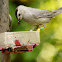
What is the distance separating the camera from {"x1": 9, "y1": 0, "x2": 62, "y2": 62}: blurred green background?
237 centimetres

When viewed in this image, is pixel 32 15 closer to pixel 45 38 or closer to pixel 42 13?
pixel 42 13

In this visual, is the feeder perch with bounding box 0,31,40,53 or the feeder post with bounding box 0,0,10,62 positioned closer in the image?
the feeder perch with bounding box 0,31,40,53

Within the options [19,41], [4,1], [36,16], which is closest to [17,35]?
[19,41]

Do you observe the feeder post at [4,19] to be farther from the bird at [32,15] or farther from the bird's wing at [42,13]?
the bird's wing at [42,13]

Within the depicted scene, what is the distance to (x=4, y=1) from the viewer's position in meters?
1.43

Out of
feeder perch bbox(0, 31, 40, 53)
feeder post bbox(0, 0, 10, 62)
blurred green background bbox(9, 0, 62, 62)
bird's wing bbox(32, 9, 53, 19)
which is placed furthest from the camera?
blurred green background bbox(9, 0, 62, 62)

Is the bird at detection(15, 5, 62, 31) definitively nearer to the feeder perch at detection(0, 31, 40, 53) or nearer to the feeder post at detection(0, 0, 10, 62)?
the feeder post at detection(0, 0, 10, 62)

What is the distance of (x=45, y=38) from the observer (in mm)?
2443

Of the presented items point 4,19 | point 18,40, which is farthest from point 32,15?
point 18,40

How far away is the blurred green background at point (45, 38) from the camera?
7.77ft

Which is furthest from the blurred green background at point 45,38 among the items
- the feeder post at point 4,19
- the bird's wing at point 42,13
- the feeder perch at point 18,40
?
the feeder perch at point 18,40

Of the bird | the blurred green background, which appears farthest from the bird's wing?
the blurred green background

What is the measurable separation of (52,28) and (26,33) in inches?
52.8

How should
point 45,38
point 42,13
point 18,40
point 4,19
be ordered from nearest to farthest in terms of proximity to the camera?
point 18,40 < point 4,19 < point 42,13 < point 45,38
